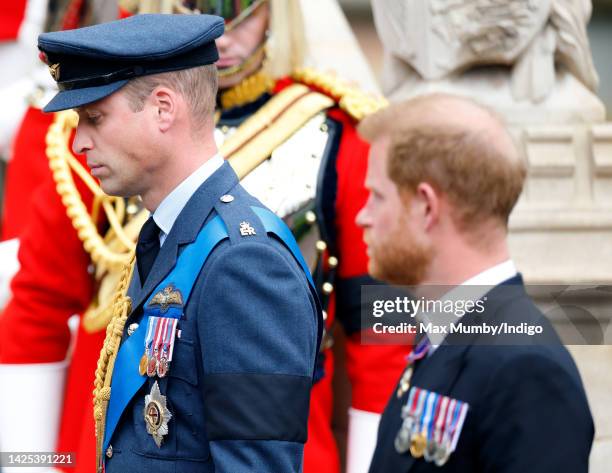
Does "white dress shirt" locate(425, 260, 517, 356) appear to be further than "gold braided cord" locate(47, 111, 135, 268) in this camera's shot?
No

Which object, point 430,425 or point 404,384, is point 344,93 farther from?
point 430,425

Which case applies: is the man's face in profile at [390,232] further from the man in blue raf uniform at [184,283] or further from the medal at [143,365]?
the medal at [143,365]

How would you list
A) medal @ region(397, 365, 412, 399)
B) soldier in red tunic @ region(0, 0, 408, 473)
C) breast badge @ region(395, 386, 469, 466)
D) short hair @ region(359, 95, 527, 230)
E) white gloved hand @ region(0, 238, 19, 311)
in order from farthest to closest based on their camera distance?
white gloved hand @ region(0, 238, 19, 311), soldier in red tunic @ region(0, 0, 408, 473), medal @ region(397, 365, 412, 399), short hair @ region(359, 95, 527, 230), breast badge @ region(395, 386, 469, 466)

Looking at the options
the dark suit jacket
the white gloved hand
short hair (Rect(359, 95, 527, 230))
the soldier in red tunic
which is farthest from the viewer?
the white gloved hand

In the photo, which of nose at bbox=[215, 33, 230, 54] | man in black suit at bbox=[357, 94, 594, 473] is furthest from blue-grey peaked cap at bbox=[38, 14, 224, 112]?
nose at bbox=[215, 33, 230, 54]

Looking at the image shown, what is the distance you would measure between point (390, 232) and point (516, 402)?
0.44 metres

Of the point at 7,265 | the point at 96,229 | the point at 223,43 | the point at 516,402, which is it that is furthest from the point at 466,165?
the point at 7,265

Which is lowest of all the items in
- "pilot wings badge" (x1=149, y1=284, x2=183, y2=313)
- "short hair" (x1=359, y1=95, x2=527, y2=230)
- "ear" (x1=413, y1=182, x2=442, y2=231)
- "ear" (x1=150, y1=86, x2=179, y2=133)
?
"pilot wings badge" (x1=149, y1=284, x2=183, y2=313)

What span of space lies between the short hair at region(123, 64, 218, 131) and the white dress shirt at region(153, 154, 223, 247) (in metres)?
0.07

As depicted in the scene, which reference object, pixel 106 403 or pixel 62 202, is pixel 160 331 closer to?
pixel 106 403

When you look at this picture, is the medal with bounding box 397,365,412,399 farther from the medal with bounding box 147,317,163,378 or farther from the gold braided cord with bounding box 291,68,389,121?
the gold braided cord with bounding box 291,68,389,121

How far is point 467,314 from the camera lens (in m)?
2.39

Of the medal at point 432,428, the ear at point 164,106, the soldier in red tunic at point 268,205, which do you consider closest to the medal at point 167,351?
the ear at point 164,106

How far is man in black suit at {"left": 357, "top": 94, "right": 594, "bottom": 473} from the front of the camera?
2180 millimetres
